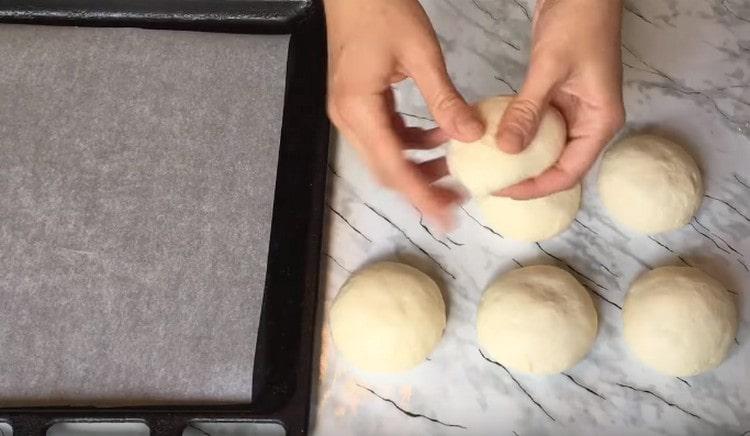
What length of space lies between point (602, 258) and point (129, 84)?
0.89 m

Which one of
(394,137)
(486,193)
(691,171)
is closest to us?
(394,137)

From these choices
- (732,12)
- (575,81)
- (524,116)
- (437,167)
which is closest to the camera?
(524,116)

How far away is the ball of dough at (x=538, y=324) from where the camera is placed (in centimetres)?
111

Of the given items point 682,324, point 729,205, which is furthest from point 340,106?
point 729,205

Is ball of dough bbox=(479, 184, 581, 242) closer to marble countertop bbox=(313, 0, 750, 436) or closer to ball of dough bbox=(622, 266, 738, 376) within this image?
marble countertop bbox=(313, 0, 750, 436)

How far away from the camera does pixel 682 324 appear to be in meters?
1.11

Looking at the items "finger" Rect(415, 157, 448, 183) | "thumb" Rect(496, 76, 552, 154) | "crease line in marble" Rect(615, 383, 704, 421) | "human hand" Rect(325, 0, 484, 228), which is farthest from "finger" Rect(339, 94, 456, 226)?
"crease line in marble" Rect(615, 383, 704, 421)

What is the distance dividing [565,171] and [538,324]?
0.25m

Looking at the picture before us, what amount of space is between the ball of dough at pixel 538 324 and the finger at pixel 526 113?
33 centimetres

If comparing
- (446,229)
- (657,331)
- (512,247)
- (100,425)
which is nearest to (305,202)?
(446,229)

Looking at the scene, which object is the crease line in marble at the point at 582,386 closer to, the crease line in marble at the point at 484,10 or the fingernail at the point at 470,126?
the fingernail at the point at 470,126

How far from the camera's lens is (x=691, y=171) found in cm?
120

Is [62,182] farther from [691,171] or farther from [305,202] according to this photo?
[691,171]

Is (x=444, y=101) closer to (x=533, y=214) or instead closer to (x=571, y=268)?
(x=533, y=214)
